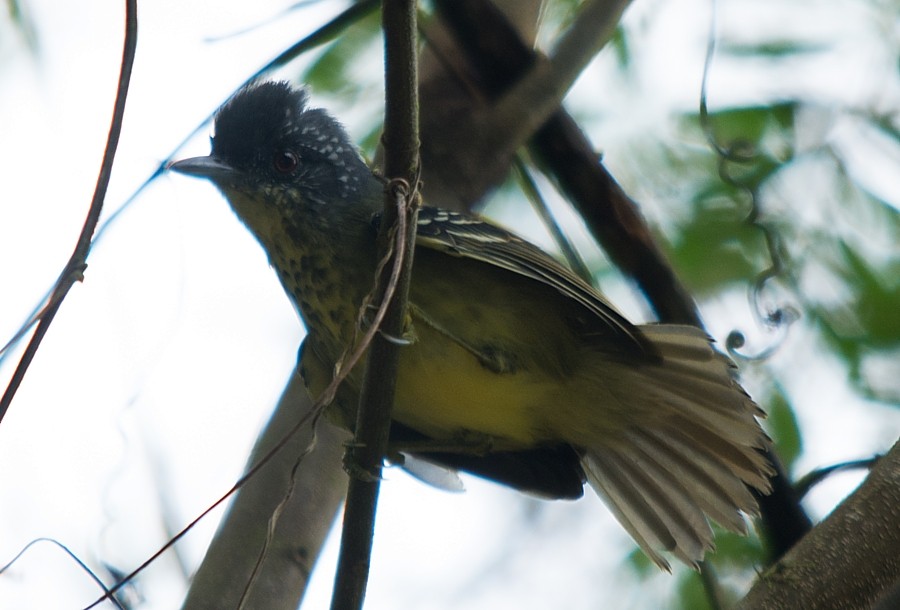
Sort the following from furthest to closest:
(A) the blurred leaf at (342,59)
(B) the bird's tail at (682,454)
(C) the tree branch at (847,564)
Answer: (A) the blurred leaf at (342,59)
(B) the bird's tail at (682,454)
(C) the tree branch at (847,564)

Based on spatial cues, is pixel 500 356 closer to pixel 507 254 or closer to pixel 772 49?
pixel 507 254

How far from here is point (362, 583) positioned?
2.62 metres

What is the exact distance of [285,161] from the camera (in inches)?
154

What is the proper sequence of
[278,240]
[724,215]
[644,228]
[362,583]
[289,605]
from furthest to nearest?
[724,215], [644,228], [278,240], [289,605], [362,583]

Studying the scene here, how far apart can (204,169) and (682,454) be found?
6.62 ft

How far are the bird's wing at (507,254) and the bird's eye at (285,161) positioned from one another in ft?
1.92

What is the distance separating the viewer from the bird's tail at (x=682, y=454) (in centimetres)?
373

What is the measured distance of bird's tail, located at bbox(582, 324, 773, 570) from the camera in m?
3.73

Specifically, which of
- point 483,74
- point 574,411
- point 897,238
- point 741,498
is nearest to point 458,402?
point 574,411

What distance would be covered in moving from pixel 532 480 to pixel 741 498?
2.47ft

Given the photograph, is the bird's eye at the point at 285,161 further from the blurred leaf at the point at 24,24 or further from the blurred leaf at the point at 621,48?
the blurred leaf at the point at 621,48

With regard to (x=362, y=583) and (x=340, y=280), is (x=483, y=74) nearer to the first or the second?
(x=340, y=280)

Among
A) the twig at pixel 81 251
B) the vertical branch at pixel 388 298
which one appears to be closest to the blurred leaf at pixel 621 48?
the vertical branch at pixel 388 298

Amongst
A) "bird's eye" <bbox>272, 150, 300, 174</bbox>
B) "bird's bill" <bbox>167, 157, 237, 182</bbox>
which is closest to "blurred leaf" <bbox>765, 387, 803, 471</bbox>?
"bird's eye" <bbox>272, 150, 300, 174</bbox>
